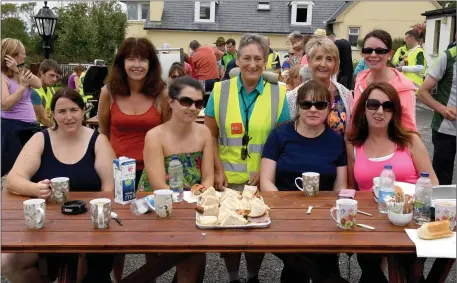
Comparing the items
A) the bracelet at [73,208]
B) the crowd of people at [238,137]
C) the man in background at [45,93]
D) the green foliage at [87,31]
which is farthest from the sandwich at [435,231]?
the green foliage at [87,31]

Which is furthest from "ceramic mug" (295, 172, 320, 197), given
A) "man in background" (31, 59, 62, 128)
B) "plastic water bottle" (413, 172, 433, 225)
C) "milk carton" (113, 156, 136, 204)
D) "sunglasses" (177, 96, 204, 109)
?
"man in background" (31, 59, 62, 128)

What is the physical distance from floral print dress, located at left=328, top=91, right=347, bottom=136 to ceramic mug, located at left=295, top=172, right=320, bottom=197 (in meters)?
0.62

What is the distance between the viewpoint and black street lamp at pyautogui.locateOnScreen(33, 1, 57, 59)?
7953 millimetres

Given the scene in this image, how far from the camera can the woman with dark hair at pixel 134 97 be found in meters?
3.33

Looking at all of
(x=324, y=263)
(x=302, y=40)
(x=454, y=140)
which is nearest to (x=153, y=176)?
(x=324, y=263)

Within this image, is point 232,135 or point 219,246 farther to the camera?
point 232,135

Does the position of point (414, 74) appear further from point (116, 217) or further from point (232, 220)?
point (116, 217)

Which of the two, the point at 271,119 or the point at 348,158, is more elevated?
the point at 271,119

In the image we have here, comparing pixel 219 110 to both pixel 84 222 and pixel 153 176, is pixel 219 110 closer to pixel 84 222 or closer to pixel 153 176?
pixel 153 176

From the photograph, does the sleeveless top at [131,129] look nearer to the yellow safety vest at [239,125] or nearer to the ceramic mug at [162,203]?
the yellow safety vest at [239,125]

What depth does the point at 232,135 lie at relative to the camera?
3158mm

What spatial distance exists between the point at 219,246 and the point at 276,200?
0.73m

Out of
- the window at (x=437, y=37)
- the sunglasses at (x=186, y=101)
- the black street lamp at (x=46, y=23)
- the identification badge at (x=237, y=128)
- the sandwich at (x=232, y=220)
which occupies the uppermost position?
the window at (x=437, y=37)

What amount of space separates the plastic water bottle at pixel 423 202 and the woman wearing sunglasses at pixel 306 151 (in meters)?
0.62
